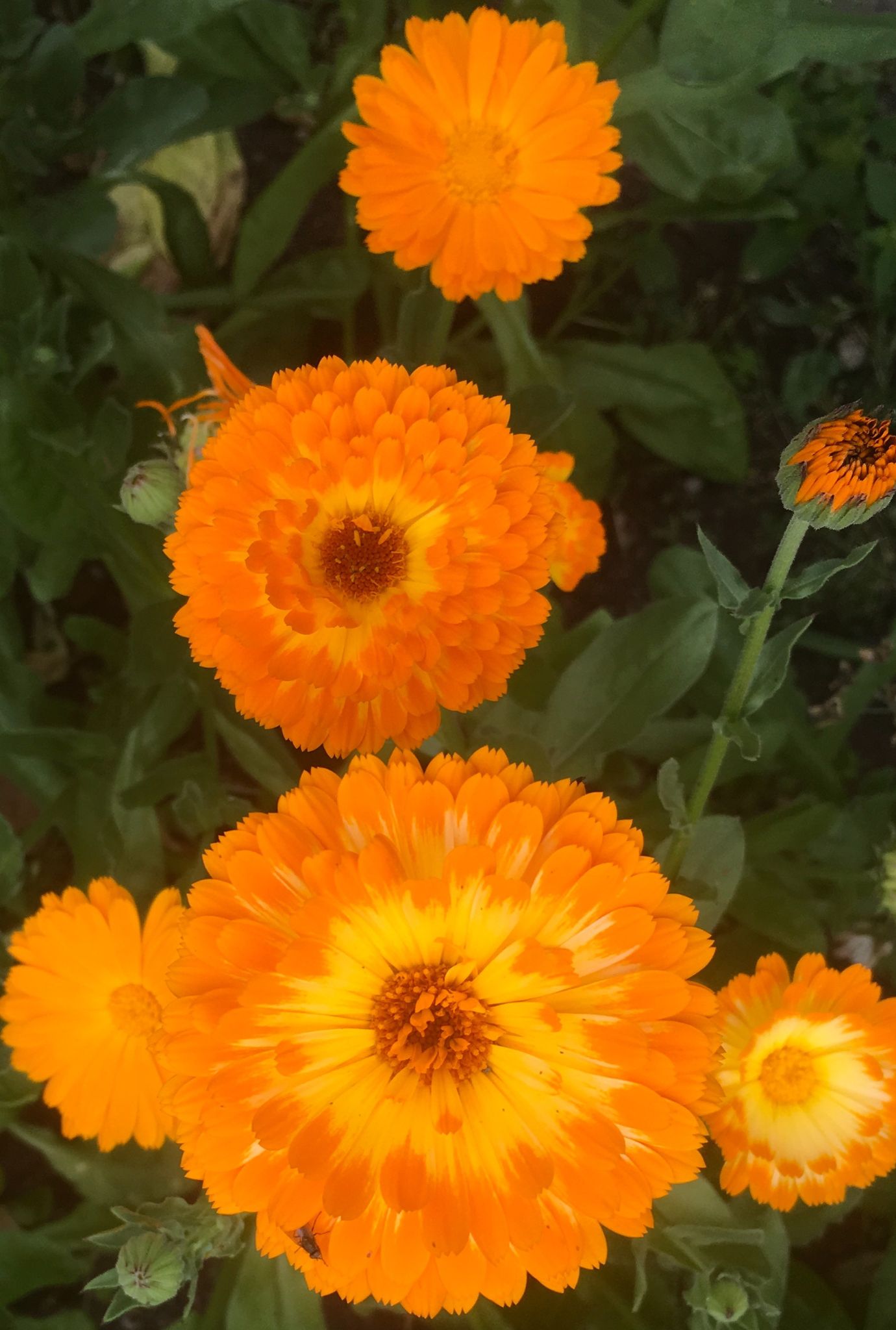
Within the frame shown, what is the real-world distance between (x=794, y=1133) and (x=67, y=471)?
3.72ft

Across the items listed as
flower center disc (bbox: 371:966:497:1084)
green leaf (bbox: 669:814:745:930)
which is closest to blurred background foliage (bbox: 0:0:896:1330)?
green leaf (bbox: 669:814:745:930)

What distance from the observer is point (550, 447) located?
154cm

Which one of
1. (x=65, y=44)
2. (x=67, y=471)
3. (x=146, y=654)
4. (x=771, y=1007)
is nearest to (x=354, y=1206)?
(x=771, y=1007)

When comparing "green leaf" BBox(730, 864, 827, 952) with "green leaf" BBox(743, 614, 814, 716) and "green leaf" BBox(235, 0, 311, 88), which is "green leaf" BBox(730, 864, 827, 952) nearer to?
"green leaf" BBox(743, 614, 814, 716)

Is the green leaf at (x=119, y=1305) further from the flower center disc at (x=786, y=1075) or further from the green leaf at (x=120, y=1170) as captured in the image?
the flower center disc at (x=786, y=1075)

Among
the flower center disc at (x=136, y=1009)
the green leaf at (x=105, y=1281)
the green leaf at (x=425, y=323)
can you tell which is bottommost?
the green leaf at (x=105, y=1281)

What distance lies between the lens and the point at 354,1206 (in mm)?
806

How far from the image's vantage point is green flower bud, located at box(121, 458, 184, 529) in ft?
3.18

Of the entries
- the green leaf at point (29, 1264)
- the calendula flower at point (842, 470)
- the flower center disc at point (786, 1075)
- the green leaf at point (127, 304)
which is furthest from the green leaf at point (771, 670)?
the green leaf at point (29, 1264)

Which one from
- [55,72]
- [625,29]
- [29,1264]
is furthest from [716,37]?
[29,1264]

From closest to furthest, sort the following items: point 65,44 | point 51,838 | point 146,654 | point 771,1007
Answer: point 771,1007 < point 146,654 < point 65,44 < point 51,838

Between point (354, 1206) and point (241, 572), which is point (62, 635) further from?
point (354, 1206)

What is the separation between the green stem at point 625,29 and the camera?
1138mm

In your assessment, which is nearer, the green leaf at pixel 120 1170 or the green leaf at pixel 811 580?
the green leaf at pixel 811 580
